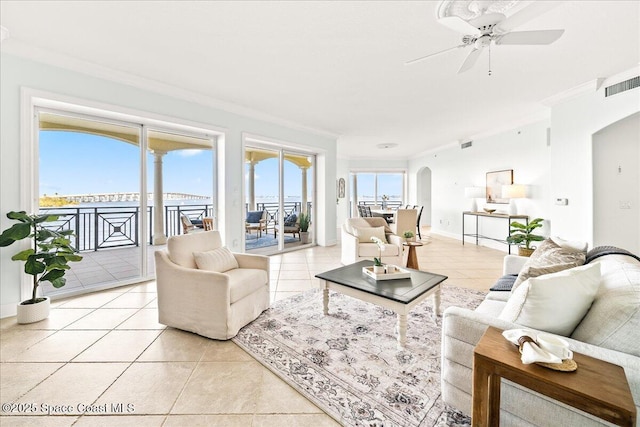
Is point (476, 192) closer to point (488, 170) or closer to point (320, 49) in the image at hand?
point (488, 170)

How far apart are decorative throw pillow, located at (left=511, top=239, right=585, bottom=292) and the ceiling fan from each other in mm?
1572

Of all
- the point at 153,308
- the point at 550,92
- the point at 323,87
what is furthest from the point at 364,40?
the point at 153,308

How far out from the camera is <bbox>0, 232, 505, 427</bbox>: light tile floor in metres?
1.49

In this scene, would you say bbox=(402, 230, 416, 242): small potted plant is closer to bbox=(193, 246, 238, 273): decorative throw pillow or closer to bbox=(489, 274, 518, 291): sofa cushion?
bbox=(489, 274, 518, 291): sofa cushion

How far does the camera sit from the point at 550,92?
3965 millimetres

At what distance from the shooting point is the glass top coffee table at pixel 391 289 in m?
2.05

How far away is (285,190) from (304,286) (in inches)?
111

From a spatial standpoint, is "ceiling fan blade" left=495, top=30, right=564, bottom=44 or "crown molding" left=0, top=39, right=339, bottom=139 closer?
"ceiling fan blade" left=495, top=30, right=564, bottom=44

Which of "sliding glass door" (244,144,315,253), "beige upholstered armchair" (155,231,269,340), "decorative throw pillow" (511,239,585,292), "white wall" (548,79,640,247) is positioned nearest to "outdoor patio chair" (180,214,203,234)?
"sliding glass door" (244,144,315,253)

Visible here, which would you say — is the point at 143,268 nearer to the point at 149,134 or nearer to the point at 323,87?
the point at 149,134

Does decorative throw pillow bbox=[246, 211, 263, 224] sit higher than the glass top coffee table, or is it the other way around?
decorative throw pillow bbox=[246, 211, 263, 224]

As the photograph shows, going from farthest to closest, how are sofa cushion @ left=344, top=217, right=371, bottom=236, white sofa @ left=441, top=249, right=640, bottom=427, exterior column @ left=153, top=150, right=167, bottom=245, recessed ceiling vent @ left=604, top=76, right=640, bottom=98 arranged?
sofa cushion @ left=344, top=217, right=371, bottom=236, exterior column @ left=153, top=150, right=167, bottom=245, recessed ceiling vent @ left=604, top=76, right=640, bottom=98, white sofa @ left=441, top=249, right=640, bottom=427

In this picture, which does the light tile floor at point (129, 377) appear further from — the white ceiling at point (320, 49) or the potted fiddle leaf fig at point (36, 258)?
the white ceiling at point (320, 49)

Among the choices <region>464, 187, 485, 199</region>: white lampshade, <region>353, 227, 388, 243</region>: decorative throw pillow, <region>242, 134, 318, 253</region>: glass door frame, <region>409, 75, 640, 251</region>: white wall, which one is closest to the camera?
<region>409, 75, 640, 251</region>: white wall
